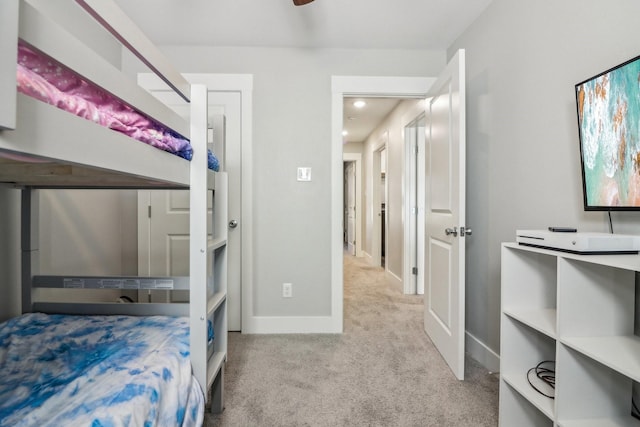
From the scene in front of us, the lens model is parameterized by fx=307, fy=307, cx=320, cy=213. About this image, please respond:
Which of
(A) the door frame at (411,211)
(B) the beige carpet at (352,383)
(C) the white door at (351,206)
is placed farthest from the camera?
(C) the white door at (351,206)

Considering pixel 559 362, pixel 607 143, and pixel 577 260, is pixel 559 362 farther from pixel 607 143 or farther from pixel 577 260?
pixel 607 143

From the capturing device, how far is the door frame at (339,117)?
2.46m

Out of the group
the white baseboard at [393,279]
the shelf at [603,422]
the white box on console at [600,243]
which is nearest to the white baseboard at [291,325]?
the white baseboard at [393,279]

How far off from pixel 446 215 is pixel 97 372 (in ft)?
6.22

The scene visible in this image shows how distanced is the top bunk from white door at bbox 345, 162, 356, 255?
227 inches

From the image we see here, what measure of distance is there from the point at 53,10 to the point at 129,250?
169cm

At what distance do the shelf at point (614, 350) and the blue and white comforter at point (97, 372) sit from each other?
51.5 inches

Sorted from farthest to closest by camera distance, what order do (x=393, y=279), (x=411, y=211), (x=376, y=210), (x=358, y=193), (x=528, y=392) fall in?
(x=358, y=193) < (x=376, y=210) < (x=393, y=279) < (x=411, y=211) < (x=528, y=392)

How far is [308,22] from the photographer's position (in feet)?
7.04

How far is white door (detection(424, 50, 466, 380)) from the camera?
1773 mm

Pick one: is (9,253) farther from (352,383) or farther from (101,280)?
(352,383)

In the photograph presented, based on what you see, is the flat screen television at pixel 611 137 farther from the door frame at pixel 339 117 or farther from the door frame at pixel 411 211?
the door frame at pixel 411 211

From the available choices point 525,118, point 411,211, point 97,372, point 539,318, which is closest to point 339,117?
point 525,118

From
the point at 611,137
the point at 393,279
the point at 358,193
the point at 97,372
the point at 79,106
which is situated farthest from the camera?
the point at 358,193
